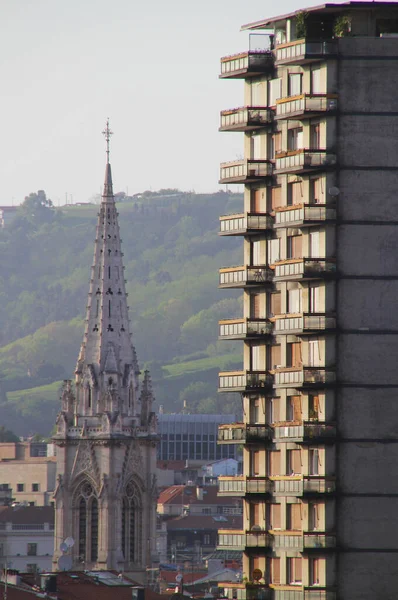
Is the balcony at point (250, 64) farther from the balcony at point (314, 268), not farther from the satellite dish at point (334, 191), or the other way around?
the balcony at point (314, 268)

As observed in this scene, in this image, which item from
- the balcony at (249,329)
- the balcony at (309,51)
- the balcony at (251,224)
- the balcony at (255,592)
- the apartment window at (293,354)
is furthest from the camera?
the balcony at (251,224)

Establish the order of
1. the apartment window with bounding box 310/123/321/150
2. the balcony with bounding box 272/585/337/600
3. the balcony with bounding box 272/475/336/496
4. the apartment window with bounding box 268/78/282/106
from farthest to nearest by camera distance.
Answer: the apartment window with bounding box 268/78/282/106 → the apartment window with bounding box 310/123/321/150 → the balcony with bounding box 272/475/336/496 → the balcony with bounding box 272/585/337/600

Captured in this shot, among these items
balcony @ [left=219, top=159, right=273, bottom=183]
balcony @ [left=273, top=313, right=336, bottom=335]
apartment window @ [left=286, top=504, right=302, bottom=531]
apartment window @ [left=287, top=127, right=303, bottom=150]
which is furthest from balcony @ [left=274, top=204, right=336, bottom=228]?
apartment window @ [left=286, top=504, right=302, bottom=531]

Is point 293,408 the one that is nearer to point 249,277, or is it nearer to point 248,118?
point 249,277

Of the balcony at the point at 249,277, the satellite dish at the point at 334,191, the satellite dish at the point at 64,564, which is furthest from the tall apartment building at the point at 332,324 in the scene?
the satellite dish at the point at 64,564

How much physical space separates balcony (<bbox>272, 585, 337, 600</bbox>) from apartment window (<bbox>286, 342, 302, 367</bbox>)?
27.5ft

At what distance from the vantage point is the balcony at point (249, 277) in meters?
102

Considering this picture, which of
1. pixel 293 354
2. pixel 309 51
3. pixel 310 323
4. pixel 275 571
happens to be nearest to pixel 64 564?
pixel 275 571

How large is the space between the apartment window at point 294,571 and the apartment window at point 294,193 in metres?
13.4

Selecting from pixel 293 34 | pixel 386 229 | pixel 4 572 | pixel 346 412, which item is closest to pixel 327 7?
pixel 293 34

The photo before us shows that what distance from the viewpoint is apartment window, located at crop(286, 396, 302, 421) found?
99000 millimetres

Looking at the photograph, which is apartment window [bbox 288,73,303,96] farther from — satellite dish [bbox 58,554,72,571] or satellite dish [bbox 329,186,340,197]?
satellite dish [bbox 58,554,72,571]

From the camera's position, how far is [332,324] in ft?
317

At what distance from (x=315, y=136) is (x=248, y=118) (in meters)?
4.46
